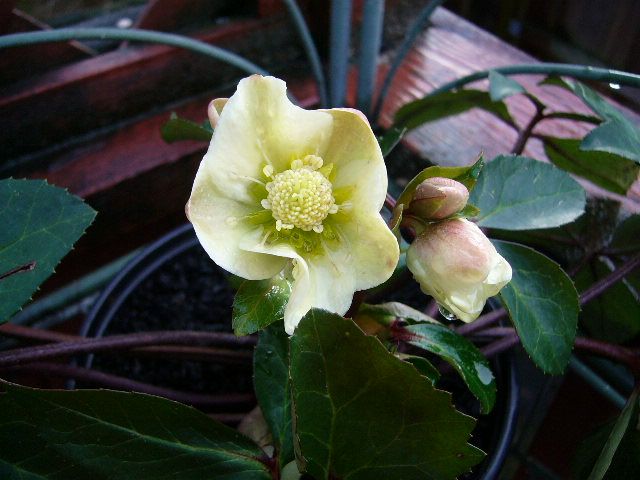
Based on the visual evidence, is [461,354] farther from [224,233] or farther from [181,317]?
[181,317]

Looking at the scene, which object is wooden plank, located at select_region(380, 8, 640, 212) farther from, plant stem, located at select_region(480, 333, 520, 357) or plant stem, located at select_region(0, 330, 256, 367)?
plant stem, located at select_region(0, 330, 256, 367)

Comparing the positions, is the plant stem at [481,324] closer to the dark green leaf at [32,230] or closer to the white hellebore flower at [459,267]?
the white hellebore flower at [459,267]

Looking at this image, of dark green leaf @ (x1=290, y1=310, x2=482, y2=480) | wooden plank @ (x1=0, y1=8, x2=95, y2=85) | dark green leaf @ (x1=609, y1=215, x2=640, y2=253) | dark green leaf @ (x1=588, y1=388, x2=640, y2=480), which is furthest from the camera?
wooden plank @ (x1=0, y1=8, x2=95, y2=85)

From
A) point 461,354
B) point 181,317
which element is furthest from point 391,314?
point 181,317

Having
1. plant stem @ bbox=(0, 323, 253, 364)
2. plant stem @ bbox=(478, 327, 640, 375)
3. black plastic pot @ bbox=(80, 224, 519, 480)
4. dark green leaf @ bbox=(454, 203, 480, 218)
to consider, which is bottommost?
black plastic pot @ bbox=(80, 224, 519, 480)

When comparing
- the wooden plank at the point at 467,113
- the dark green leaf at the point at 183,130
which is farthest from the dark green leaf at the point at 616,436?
the dark green leaf at the point at 183,130

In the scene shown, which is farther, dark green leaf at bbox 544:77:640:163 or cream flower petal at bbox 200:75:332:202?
dark green leaf at bbox 544:77:640:163

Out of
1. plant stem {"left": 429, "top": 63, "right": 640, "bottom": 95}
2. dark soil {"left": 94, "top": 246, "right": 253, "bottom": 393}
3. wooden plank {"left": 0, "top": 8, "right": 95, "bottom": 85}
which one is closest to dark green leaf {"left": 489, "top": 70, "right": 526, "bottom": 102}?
plant stem {"left": 429, "top": 63, "right": 640, "bottom": 95}
